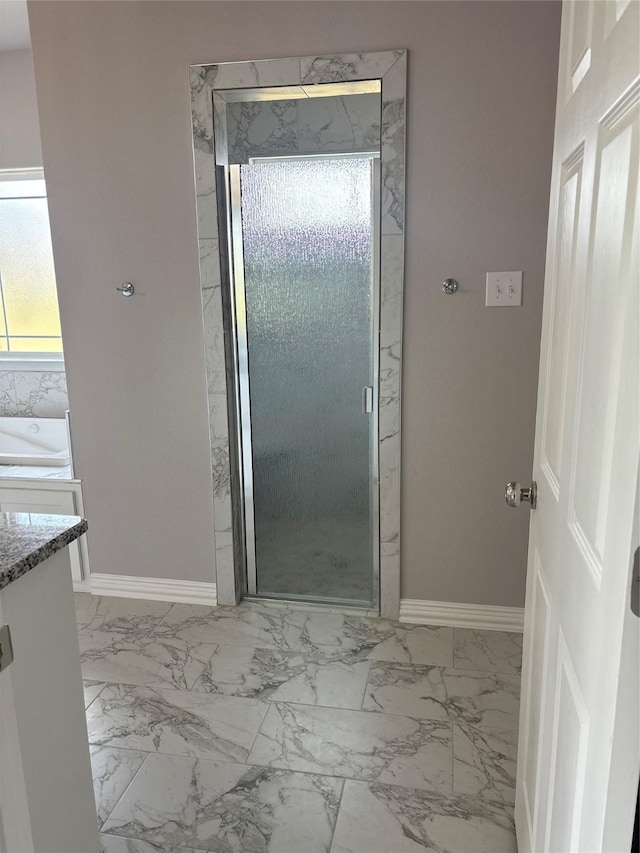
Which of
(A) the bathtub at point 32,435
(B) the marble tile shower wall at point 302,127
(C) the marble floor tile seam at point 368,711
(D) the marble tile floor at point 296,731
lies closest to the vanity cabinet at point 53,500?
(D) the marble tile floor at point 296,731

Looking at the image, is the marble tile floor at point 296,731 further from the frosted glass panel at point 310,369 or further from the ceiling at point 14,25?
the ceiling at point 14,25

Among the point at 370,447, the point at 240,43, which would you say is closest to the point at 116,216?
the point at 240,43

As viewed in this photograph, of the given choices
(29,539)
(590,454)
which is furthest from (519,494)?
(29,539)

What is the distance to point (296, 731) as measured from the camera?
205 cm

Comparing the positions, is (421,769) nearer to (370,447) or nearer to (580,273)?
(370,447)

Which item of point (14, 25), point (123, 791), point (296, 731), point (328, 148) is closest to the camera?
point (123, 791)

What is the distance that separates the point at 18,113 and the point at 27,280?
1.03 meters

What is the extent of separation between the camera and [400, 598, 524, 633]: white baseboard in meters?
2.62

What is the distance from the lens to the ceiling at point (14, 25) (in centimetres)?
286

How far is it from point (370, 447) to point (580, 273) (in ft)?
5.62

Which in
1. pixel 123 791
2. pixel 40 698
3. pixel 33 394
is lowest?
pixel 123 791

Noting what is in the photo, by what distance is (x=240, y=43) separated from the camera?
7.73 ft

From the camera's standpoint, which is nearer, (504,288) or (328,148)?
(504,288)

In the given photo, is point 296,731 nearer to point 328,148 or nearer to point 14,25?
point 328,148
